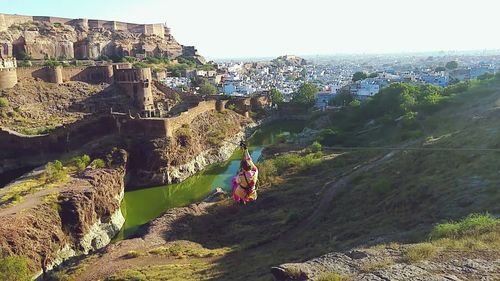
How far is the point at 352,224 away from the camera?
14.1 meters

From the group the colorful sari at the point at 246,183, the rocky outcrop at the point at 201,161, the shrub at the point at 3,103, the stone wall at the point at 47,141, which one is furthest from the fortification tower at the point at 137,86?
the colorful sari at the point at 246,183

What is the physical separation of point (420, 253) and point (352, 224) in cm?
570

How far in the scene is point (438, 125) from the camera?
86.3ft

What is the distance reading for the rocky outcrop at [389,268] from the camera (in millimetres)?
7484

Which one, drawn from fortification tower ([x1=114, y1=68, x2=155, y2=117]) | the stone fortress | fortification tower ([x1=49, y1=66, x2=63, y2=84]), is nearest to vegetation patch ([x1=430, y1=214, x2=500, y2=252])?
the stone fortress

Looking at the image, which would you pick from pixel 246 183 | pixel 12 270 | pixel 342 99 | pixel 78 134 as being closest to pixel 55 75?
pixel 78 134

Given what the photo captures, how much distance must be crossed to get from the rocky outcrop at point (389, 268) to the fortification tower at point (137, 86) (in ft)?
123

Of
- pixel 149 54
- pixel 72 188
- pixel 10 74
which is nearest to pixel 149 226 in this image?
pixel 72 188

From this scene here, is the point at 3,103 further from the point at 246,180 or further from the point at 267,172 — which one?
the point at 246,180

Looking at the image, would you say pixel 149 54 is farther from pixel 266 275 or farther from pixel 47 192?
pixel 266 275

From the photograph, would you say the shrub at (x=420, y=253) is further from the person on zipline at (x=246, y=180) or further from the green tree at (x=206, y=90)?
the green tree at (x=206, y=90)

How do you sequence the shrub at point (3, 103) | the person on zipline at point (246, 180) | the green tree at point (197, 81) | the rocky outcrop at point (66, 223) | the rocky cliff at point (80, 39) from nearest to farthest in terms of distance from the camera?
the person on zipline at point (246, 180) → the rocky outcrop at point (66, 223) → the shrub at point (3, 103) → the rocky cliff at point (80, 39) → the green tree at point (197, 81)

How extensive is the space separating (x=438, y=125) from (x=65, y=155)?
2329cm

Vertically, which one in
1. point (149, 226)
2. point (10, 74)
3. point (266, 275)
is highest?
point (10, 74)
